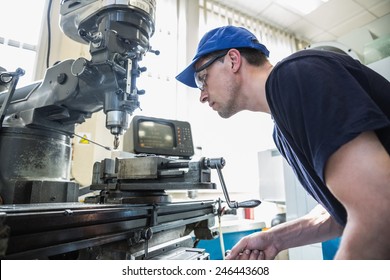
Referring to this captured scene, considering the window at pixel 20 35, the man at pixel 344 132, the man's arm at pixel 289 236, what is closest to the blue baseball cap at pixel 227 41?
the man at pixel 344 132

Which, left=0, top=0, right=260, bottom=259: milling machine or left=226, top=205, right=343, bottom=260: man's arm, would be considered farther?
left=226, top=205, right=343, bottom=260: man's arm

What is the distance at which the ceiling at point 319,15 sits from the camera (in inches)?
113

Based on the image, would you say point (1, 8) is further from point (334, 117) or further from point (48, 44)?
point (334, 117)

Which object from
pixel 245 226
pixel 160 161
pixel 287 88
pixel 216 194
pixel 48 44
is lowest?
pixel 245 226

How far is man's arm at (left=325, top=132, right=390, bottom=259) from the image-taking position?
391 mm

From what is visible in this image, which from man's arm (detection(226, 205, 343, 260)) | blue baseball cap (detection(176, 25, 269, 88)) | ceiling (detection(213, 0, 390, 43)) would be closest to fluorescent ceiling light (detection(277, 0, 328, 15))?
ceiling (detection(213, 0, 390, 43))

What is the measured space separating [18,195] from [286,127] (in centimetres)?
81

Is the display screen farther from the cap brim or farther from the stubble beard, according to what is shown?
the stubble beard

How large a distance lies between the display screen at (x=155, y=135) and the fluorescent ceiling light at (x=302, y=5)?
2.40m

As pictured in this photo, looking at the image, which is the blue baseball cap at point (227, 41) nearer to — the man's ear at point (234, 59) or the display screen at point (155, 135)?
the man's ear at point (234, 59)

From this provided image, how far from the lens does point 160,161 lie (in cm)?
81

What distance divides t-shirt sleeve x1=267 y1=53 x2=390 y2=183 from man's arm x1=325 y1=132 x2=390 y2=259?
0.09 ft

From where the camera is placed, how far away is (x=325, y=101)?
470mm

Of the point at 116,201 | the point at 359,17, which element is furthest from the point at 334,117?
the point at 359,17
